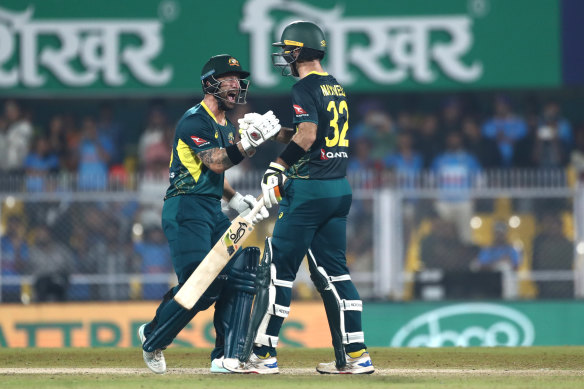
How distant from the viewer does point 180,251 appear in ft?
26.0

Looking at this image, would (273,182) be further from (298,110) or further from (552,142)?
(552,142)

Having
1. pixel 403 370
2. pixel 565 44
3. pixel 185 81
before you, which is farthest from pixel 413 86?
pixel 403 370

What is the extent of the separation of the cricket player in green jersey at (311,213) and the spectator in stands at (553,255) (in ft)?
19.0

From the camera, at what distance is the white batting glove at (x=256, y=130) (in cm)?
771

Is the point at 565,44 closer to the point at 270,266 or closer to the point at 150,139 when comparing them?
the point at 150,139

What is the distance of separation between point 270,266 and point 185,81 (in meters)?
8.46

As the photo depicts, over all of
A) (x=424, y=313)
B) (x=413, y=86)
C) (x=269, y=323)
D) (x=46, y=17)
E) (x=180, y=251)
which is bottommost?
(x=424, y=313)

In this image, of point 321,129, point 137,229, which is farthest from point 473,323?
point 321,129

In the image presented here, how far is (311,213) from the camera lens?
25.7 feet

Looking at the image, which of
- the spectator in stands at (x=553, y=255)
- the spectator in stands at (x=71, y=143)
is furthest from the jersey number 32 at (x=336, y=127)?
the spectator in stands at (x=71, y=143)

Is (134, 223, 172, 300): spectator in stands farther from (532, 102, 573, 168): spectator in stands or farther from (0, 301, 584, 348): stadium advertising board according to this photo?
(532, 102, 573, 168): spectator in stands

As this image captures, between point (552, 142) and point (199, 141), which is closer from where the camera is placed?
point (199, 141)

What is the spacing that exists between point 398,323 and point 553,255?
191cm

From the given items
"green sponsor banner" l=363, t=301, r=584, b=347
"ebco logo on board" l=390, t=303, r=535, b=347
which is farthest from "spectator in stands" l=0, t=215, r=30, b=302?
"ebco logo on board" l=390, t=303, r=535, b=347
